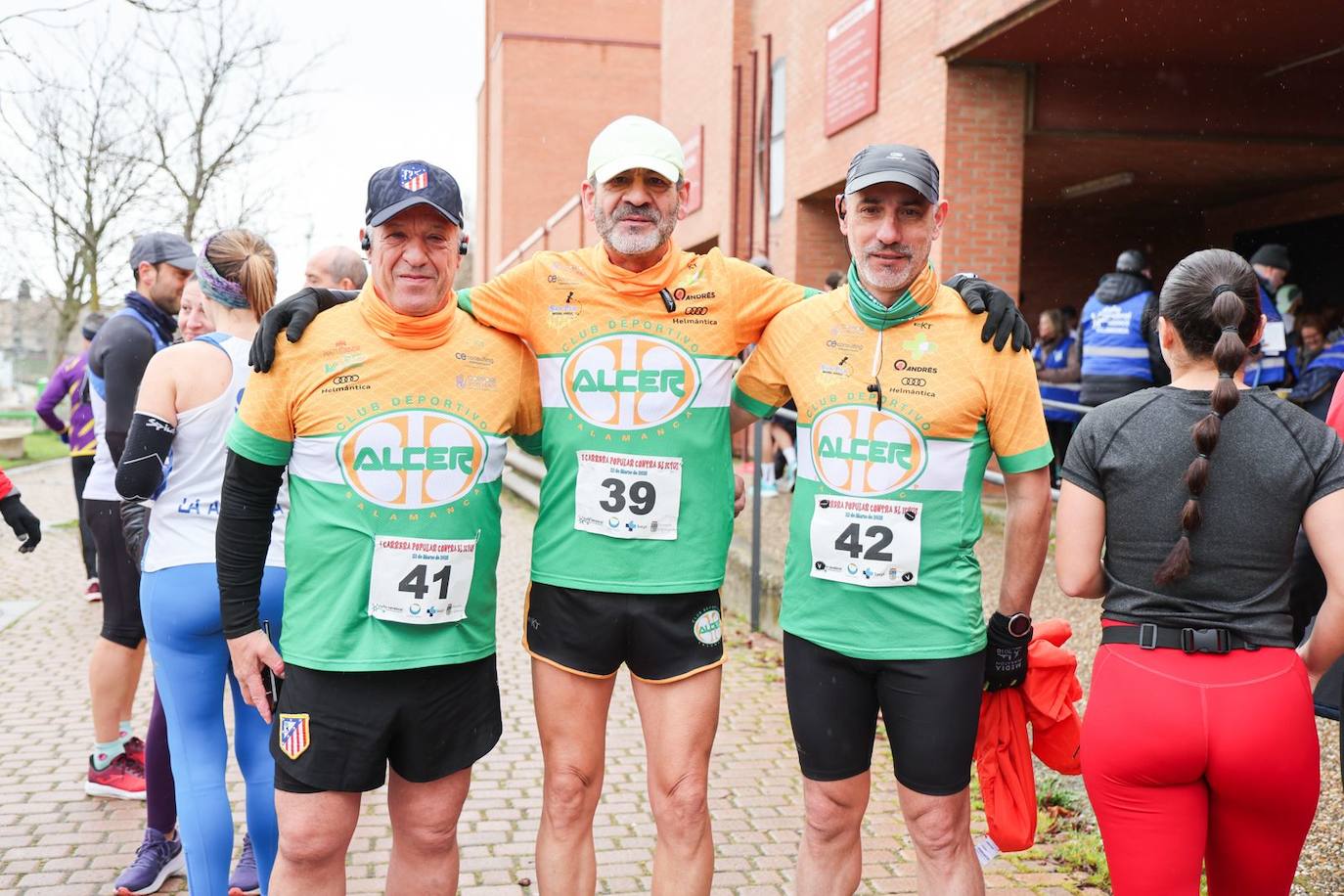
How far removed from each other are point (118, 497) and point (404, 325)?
2044 mm

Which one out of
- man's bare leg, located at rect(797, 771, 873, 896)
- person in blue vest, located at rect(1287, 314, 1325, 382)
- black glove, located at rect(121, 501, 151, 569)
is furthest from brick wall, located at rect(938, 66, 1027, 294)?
black glove, located at rect(121, 501, 151, 569)

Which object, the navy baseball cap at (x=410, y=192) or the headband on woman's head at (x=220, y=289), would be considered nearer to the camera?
the navy baseball cap at (x=410, y=192)

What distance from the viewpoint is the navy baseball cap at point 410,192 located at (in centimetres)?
279

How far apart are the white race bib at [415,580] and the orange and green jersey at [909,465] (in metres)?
0.91

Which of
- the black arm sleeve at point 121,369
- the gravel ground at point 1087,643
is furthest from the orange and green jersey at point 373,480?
the gravel ground at point 1087,643

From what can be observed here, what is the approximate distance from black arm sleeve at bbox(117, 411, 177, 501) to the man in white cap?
0.96 metres

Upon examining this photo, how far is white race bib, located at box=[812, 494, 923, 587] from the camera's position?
2932 millimetres

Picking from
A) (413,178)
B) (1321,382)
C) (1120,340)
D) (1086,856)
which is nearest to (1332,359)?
(1321,382)

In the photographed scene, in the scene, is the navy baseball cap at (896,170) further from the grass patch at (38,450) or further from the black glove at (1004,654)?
the grass patch at (38,450)

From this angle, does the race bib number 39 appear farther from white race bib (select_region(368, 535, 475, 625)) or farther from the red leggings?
the red leggings

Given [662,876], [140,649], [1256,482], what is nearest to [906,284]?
[1256,482]

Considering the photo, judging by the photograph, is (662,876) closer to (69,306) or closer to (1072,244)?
(1072,244)

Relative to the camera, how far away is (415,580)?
279 centimetres

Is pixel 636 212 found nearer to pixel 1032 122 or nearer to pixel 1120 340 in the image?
pixel 1120 340
